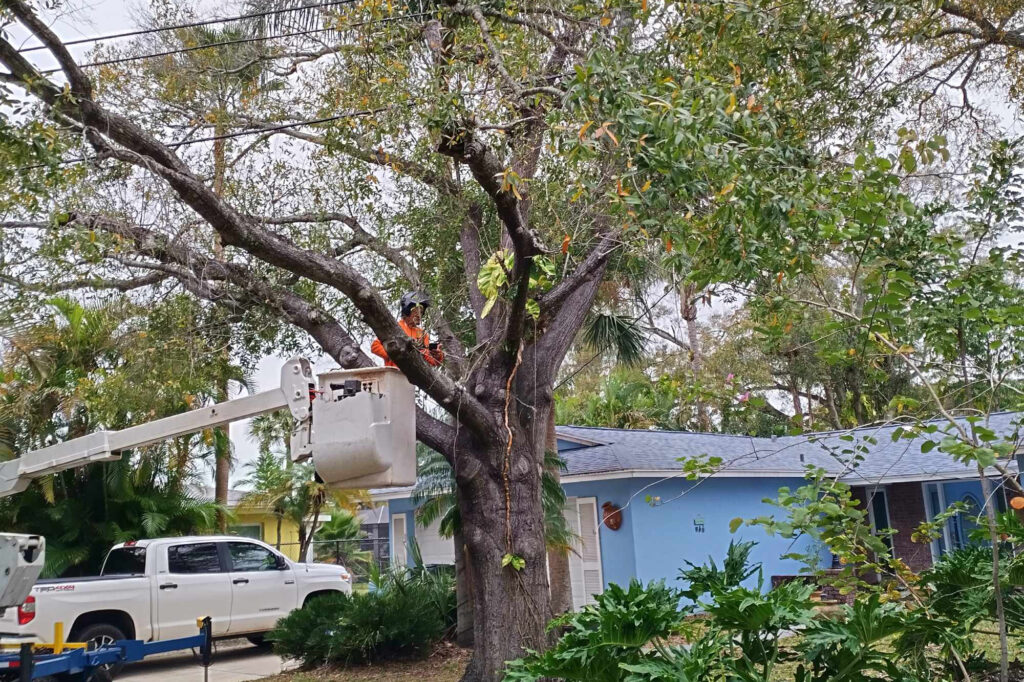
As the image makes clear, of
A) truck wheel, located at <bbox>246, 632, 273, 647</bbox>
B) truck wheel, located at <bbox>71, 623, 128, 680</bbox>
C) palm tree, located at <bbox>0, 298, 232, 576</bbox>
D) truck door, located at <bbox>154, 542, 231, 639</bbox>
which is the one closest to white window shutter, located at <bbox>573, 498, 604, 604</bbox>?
truck wheel, located at <bbox>246, 632, 273, 647</bbox>

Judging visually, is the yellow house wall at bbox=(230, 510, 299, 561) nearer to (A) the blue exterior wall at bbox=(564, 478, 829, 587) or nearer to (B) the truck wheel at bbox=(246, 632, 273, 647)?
(B) the truck wheel at bbox=(246, 632, 273, 647)

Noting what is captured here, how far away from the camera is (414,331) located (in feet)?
31.2

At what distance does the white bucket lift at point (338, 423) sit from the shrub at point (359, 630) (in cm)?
610

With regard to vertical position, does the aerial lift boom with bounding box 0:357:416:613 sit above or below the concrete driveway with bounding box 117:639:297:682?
above

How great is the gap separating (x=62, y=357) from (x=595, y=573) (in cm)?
1058

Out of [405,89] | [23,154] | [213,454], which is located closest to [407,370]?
[405,89]

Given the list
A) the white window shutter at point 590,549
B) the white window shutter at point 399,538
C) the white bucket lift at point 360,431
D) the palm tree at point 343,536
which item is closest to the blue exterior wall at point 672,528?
the white window shutter at point 590,549

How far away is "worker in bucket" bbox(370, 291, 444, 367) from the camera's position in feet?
30.8

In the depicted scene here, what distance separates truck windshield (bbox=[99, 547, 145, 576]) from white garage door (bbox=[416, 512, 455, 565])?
694 cm

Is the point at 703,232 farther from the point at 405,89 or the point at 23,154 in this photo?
the point at 23,154

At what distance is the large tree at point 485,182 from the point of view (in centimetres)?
644

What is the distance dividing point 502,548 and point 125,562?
7552 mm

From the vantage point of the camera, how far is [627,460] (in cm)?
1769

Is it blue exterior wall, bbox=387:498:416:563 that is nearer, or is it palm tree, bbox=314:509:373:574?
blue exterior wall, bbox=387:498:416:563
